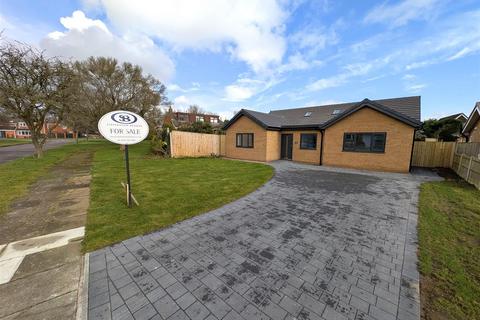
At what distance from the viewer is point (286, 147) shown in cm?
1508

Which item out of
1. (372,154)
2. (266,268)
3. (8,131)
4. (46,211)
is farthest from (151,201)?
(8,131)

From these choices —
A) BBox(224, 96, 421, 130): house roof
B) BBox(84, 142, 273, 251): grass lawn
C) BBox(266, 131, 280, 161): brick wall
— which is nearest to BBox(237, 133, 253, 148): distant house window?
BBox(224, 96, 421, 130): house roof

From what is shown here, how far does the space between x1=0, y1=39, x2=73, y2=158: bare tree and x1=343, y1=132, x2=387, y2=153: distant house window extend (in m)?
19.4

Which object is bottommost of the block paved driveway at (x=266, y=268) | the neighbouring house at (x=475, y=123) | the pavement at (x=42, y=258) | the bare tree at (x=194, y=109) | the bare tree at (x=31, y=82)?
the block paved driveway at (x=266, y=268)

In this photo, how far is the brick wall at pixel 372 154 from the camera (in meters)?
9.96

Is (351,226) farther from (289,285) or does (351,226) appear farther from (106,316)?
(106,316)

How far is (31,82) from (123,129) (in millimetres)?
13588

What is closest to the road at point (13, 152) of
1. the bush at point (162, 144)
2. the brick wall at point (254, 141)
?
the bush at point (162, 144)

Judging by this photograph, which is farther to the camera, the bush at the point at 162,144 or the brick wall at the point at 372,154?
the bush at the point at 162,144

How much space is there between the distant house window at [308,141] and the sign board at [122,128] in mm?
11135

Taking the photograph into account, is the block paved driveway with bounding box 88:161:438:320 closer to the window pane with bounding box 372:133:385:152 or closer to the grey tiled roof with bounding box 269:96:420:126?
the window pane with bounding box 372:133:385:152

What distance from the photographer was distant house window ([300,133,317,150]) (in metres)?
13.1

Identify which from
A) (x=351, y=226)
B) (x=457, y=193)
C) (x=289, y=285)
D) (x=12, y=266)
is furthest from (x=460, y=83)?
(x=12, y=266)

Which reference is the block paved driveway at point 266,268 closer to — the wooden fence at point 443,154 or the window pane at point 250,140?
the wooden fence at point 443,154
